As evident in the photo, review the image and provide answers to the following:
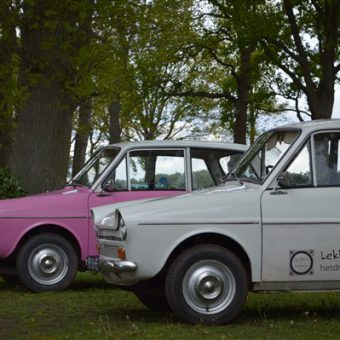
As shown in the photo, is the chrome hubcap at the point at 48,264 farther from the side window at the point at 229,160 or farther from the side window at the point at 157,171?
the side window at the point at 229,160

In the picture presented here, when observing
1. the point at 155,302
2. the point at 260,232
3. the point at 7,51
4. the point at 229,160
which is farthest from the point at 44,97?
the point at 260,232

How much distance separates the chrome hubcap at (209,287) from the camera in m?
8.77

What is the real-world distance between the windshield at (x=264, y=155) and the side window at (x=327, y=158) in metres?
0.25

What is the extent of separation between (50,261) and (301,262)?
4.43 m

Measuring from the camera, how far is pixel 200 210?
8.91 meters

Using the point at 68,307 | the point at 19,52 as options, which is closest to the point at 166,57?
the point at 19,52

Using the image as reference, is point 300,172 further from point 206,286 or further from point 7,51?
point 7,51

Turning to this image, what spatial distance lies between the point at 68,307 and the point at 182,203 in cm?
229

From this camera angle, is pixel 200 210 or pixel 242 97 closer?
pixel 200 210

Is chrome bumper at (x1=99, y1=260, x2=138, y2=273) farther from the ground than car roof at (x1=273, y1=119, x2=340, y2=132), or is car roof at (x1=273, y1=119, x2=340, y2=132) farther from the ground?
car roof at (x1=273, y1=119, x2=340, y2=132)

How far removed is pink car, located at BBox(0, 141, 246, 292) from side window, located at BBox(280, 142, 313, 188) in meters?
3.54

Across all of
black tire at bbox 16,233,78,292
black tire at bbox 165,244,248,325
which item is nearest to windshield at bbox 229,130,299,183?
black tire at bbox 165,244,248,325

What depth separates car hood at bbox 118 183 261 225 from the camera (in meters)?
8.87

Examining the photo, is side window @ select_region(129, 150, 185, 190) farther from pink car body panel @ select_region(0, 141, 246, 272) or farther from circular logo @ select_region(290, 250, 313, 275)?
circular logo @ select_region(290, 250, 313, 275)
